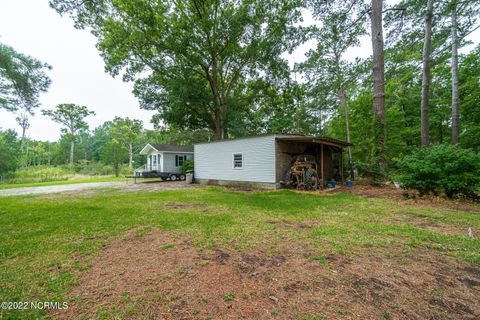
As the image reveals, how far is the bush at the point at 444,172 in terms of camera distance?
5586mm

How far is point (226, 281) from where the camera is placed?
2.16 metres

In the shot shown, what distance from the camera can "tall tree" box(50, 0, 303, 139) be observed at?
12.2 metres

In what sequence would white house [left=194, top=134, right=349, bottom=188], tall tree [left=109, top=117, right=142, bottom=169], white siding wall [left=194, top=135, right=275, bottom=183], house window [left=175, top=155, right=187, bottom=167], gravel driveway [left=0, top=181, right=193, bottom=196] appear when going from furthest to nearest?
tall tree [left=109, top=117, right=142, bottom=169], house window [left=175, top=155, right=187, bottom=167], gravel driveway [left=0, top=181, right=193, bottom=196], white siding wall [left=194, top=135, right=275, bottom=183], white house [left=194, top=134, right=349, bottom=188]

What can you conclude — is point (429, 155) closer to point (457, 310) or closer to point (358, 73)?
point (457, 310)

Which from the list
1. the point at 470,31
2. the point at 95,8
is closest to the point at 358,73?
the point at 470,31

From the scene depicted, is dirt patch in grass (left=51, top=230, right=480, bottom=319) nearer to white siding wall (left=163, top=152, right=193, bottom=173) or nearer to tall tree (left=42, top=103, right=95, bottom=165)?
white siding wall (left=163, top=152, right=193, bottom=173)

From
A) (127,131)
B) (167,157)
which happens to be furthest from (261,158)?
(127,131)

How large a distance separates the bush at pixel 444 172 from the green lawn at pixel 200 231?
1225 millimetres

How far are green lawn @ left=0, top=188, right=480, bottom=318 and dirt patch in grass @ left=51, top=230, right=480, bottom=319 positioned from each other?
1.08 ft

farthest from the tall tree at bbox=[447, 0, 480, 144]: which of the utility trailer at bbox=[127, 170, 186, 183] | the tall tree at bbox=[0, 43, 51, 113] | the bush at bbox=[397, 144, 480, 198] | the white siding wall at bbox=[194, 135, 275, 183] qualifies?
the utility trailer at bbox=[127, 170, 186, 183]

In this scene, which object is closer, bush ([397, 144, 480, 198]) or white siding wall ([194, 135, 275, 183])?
bush ([397, 144, 480, 198])

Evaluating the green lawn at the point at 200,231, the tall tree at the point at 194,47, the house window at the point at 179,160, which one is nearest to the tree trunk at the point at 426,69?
the green lawn at the point at 200,231

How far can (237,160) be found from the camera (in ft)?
38.2

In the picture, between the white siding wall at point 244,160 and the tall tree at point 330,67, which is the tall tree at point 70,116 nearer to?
the white siding wall at point 244,160
